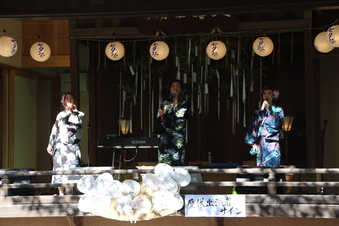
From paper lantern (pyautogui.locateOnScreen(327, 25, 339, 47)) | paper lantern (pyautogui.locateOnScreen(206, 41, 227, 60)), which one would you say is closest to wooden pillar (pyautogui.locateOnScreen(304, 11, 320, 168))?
paper lantern (pyautogui.locateOnScreen(327, 25, 339, 47))

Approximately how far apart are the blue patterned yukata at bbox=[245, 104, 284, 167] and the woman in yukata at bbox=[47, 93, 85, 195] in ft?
8.03

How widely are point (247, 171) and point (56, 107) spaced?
7.08 metres

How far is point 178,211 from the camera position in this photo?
6230mm

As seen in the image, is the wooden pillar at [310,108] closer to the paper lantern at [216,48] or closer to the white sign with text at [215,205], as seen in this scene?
the paper lantern at [216,48]

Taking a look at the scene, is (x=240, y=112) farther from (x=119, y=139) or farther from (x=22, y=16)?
(x=22, y=16)

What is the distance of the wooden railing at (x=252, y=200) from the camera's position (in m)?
6.28

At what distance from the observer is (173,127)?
7477 millimetres

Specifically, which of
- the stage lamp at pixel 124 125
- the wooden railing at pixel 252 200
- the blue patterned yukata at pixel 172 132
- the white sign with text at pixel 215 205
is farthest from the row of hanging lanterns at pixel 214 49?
the white sign with text at pixel 215 205

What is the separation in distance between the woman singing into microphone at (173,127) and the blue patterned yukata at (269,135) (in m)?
1.01

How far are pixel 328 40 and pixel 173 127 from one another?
3.05 metres

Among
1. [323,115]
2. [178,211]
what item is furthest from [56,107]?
[178,211]

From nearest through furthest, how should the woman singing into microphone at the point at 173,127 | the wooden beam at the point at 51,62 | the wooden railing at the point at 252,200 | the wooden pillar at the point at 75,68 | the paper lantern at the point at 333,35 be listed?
the wooden railing at the point at 252,200 → the woman singing into microphone at the point at 173,127 → the paper lantern at the point at 333,35 → the wooden pillar at the point at 75,68 → the wooden beam at the point at 51,62

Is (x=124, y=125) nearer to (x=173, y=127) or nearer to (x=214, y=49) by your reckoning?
(x=214, y=49)

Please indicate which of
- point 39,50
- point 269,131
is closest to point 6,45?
point 39,50
